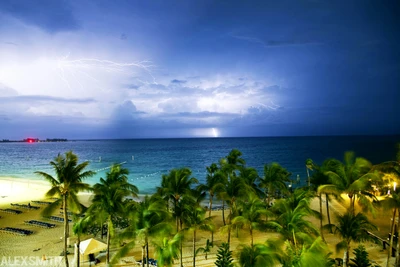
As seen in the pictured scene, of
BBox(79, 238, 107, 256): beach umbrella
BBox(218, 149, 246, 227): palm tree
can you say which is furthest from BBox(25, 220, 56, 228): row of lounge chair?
BBox(218, 149, 246, 227): palm tree

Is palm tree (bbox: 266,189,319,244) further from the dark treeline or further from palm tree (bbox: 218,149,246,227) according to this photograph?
palm tree (bbox: 218,149,246,227)

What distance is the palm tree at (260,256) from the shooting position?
11727 millimetres

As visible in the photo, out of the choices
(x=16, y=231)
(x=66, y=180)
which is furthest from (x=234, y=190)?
(x=16, y=231)

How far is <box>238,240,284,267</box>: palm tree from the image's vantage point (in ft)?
38.5

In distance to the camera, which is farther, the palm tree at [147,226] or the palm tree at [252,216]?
the palm tree at [252,216]

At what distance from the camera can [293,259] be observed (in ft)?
34.9

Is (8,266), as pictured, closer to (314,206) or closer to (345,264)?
(345,264)

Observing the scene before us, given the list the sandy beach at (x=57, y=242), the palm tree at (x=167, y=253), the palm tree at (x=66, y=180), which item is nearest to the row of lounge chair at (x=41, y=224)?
the sandy beach at (x=57, y=242)

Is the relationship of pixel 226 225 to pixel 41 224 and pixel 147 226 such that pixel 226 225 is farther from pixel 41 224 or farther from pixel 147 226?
pixel 41 224

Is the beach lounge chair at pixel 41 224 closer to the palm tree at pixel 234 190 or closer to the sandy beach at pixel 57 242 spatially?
the sandy beach at pixel 57 242

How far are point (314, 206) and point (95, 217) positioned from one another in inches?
1197

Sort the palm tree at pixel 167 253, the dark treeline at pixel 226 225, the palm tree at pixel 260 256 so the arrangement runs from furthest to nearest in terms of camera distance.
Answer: the palm tree at pixel 167 253 → the dark treeline at pixel 226 225 → the palm tree at pixel 260 256

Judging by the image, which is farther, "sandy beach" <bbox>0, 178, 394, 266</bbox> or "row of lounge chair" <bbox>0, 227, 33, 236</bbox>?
"row of lounge chair" <bbox>0, 227, 33, 236</bbox>

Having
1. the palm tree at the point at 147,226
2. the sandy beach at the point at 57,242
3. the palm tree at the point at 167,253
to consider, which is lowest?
the sandy beach at the point at 57,242
